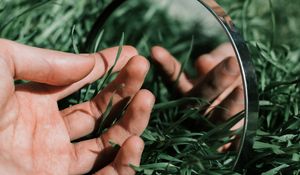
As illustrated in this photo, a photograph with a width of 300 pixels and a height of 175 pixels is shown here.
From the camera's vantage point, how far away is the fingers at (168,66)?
1.65 meters

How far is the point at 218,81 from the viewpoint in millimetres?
1625

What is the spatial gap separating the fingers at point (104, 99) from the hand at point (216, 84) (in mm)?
285

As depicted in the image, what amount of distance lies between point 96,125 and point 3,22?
0.42 metres

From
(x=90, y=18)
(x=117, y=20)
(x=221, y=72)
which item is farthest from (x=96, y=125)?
(x=117, y=20)

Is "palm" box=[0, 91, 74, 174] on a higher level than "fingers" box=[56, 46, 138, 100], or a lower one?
lower

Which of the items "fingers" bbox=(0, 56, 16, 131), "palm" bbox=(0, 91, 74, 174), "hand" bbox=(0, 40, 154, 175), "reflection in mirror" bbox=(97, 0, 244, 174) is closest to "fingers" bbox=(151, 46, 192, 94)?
"reflection in mirror" bbox=(97, 0, 244, 174)

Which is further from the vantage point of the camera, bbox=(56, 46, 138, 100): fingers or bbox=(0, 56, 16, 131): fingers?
bbox=(56, 46, 138, 100): fingers

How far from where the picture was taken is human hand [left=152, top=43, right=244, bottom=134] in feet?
5.15

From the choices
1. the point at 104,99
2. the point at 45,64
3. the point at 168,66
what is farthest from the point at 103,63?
the point at 168,66

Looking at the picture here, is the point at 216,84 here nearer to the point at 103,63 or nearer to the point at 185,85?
the point at 185,85

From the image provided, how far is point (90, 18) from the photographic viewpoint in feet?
5.98

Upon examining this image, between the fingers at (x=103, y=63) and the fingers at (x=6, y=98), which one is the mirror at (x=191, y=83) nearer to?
the fingers at (x=103, y=63)

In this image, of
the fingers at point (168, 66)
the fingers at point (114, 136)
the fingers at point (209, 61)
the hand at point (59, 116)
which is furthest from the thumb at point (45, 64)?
the fingers at point (209, 61)

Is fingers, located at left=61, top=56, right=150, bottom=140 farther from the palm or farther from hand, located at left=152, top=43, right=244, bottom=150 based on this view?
hand, located at left=152, top=43, right=244, bottom=150
